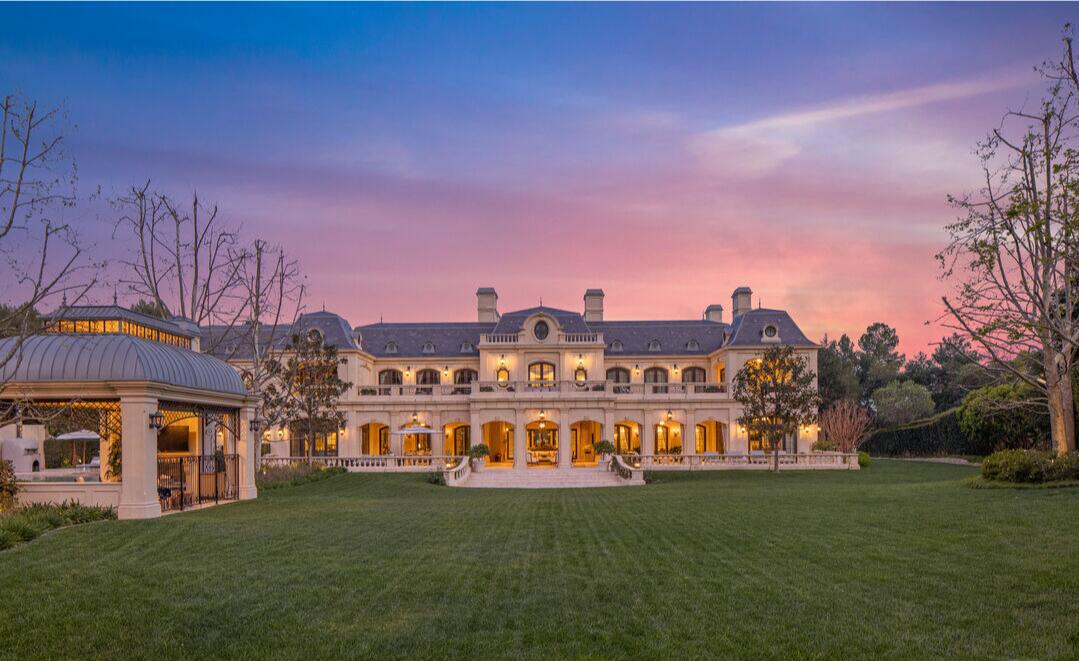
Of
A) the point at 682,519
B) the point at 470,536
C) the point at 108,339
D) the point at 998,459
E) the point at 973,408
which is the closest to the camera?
the point at 470,536

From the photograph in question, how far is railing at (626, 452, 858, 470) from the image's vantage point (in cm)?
3972

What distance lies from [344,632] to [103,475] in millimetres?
18178

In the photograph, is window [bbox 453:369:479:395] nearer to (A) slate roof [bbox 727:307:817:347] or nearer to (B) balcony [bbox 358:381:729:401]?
(B) balcony [bbox 358:381:729:401]

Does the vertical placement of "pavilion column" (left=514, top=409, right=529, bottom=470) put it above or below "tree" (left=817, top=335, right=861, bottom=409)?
below

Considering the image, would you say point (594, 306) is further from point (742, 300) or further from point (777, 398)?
point (777, 398)

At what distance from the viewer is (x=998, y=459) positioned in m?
21.6

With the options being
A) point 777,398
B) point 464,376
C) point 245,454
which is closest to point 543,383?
point 464,376

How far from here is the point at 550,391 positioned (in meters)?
44.4

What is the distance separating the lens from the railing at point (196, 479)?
68.6 ft

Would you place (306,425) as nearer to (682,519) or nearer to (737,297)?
(682,519)

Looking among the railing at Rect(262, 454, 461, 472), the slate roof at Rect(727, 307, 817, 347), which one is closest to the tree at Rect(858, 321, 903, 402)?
the slate roof at Rect(727, 307, 817, 347)

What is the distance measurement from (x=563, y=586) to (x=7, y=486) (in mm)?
15131

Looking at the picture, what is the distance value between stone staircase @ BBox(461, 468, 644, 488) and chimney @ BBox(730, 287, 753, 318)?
2226 centimetres

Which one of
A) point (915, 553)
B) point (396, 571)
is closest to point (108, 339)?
Result: point (396, 571)
